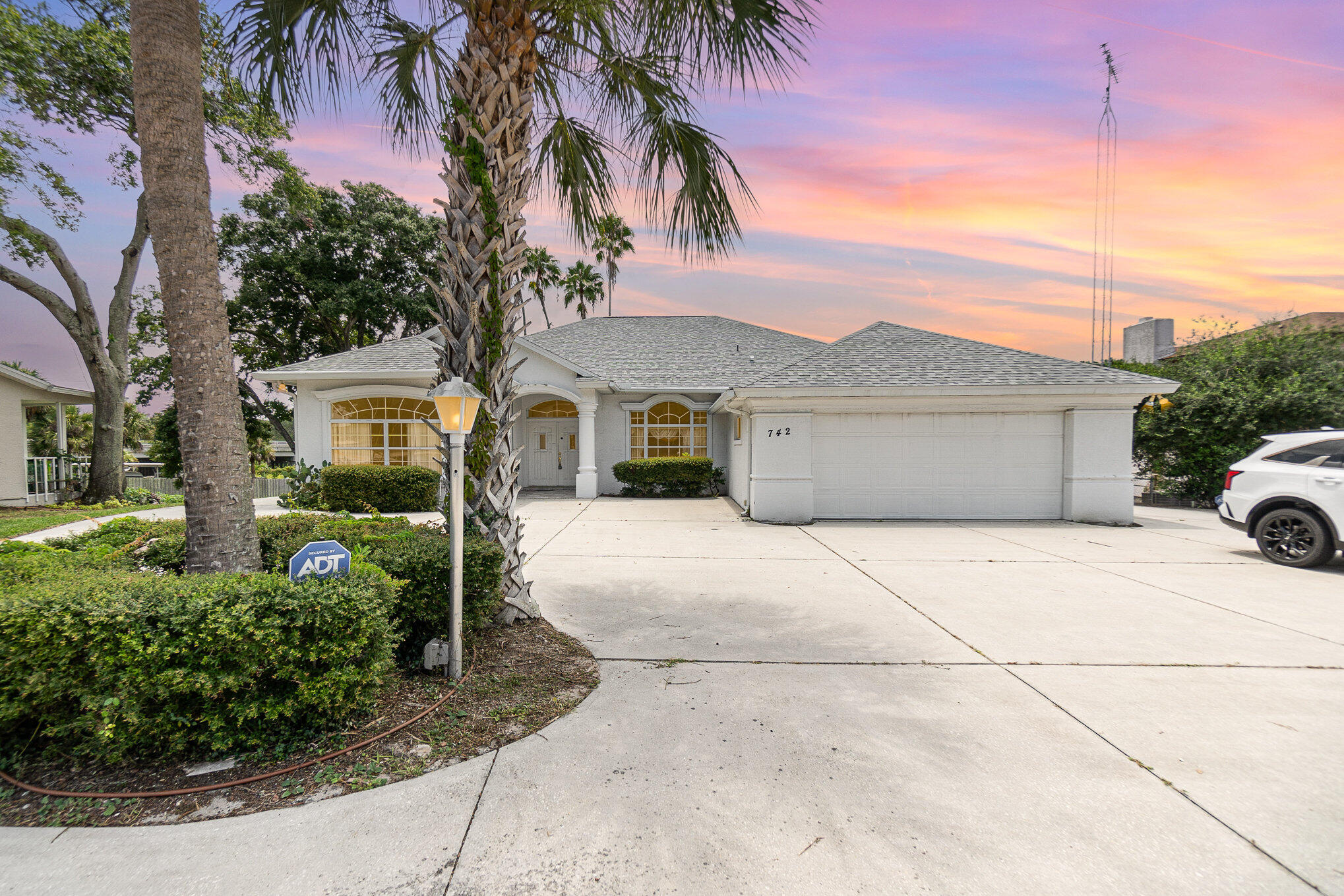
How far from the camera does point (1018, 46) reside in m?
6.72

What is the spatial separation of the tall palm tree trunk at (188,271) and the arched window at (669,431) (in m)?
12.8

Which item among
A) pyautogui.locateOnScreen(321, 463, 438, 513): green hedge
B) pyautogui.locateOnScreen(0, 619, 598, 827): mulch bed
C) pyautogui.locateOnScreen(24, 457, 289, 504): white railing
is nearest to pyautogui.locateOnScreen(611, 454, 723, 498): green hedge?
pyautogui.locateOnScreen(321, 463, 438, 513): green hedge

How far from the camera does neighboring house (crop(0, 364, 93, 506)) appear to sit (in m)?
15.3

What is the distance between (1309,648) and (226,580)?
7520 millimetres

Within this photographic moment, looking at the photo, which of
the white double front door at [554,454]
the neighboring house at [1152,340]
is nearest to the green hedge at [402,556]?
the white double front door at [554,454]

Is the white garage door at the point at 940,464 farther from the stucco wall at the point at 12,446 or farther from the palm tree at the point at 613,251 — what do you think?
the stucco wall at the point at 12,446

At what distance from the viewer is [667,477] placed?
15180 mm

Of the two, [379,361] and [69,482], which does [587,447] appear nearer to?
[379,361]

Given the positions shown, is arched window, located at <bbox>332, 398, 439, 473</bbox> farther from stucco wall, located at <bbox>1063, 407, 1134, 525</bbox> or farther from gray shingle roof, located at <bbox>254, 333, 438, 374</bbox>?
stucco wall, located at <bbox>1063, 407, 1134, 525</bbox>

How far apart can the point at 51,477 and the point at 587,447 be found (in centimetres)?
1723

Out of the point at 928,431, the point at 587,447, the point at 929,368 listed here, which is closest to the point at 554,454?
the point at 587,447

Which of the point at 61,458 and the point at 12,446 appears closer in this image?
the point at 12,446

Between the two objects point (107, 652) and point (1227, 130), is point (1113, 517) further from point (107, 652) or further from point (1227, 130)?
point (107, 652)

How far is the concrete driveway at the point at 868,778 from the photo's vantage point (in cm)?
215
